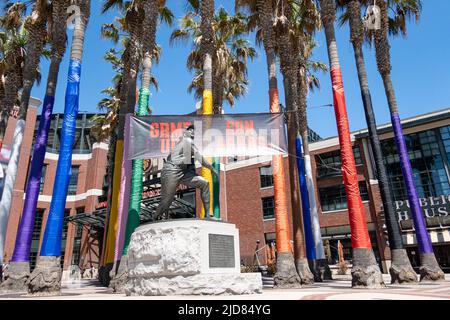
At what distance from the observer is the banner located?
1052 cm

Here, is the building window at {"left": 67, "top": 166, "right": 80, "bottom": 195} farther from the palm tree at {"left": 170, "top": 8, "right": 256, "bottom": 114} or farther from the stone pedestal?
the stone pedestal

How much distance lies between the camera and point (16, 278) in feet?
40.5

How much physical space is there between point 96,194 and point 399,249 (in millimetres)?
33620

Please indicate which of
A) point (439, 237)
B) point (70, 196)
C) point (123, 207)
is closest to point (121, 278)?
point (123, 207)

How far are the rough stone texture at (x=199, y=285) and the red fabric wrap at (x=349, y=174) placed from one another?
4.71 meters

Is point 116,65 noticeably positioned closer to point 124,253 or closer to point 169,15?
point 169,15

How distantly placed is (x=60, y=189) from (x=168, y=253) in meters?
5.70

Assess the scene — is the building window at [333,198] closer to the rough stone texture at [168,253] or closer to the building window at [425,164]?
the building window at [425,164]

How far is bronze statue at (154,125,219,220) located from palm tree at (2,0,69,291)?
7.04 meters

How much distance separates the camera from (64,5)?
15.0 m

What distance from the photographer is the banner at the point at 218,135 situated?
34.5ft

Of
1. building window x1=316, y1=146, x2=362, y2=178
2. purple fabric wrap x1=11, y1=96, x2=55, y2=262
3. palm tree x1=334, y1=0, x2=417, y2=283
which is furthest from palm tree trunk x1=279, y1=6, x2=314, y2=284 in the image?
building window x1=316, y1=146, x2=362, y2=178

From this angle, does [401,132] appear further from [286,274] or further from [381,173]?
[286,274]

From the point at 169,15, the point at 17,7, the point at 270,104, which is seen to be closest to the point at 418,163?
the point at 270,104
